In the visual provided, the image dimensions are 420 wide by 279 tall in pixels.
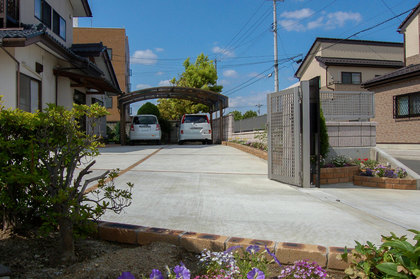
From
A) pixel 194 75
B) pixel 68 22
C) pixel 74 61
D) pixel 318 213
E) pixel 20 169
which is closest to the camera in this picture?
pixel 20 169

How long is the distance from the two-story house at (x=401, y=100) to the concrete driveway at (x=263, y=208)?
1138cm

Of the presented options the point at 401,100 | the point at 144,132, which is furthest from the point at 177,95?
the point at 401,100

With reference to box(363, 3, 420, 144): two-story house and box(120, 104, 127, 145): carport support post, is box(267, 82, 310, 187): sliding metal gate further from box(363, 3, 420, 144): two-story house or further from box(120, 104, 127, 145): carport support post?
box(120, 104, 127, 145): carport support post

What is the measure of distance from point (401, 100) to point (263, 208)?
1572 cm

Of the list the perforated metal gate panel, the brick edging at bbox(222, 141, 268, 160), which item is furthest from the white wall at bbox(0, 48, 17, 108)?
the brick edging at bbox(222, 141, 268, 160)

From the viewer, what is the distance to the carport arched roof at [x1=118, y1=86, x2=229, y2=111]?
16516 mm

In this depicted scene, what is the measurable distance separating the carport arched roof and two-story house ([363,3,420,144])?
8948 mm

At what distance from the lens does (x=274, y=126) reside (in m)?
6.28

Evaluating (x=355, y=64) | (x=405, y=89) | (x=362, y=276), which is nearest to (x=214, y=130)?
(x=405, y=89)

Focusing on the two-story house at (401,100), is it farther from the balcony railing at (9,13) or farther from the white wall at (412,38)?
the balcony railing at (9,13)

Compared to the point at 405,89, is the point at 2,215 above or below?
below

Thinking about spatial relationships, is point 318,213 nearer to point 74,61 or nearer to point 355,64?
point 74,61

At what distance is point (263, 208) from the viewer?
12.9 feet

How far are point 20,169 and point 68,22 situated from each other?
15.1 m
